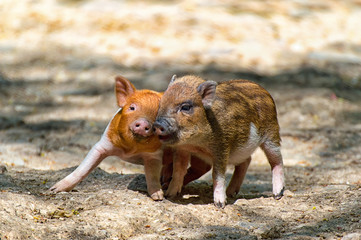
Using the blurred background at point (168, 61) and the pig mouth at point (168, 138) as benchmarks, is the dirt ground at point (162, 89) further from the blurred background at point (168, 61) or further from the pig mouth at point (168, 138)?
the pig mouth at point (168, 138)

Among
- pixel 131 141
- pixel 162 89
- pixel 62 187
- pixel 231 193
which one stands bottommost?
pixel 162 89

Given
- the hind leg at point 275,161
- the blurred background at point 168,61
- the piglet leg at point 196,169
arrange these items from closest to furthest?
the hind leg at point 275,161 → the piglet leg at point 196,169 → the blurred background at point 168,61

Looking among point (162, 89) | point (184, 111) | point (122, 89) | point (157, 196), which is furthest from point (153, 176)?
point (162, 89)

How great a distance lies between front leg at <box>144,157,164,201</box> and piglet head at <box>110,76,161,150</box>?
0.26 m

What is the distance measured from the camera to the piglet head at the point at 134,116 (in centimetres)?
472

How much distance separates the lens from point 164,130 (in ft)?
14.8

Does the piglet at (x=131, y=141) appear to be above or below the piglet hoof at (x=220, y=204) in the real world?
above

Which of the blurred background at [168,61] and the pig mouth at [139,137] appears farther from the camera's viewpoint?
the blurred background at [168,61]

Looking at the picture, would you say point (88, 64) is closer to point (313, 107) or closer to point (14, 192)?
point (313, 107)

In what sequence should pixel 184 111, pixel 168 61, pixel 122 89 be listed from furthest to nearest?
pixel 168 61
pixel 122 89
pixel 184 111

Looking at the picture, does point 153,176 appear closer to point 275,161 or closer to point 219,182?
point 219,182

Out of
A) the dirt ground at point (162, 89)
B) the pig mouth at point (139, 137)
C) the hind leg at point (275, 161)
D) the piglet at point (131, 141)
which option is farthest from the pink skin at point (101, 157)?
the hind leg at point (275, 161)

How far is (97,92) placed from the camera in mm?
10211

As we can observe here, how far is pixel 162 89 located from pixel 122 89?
15.4ft
